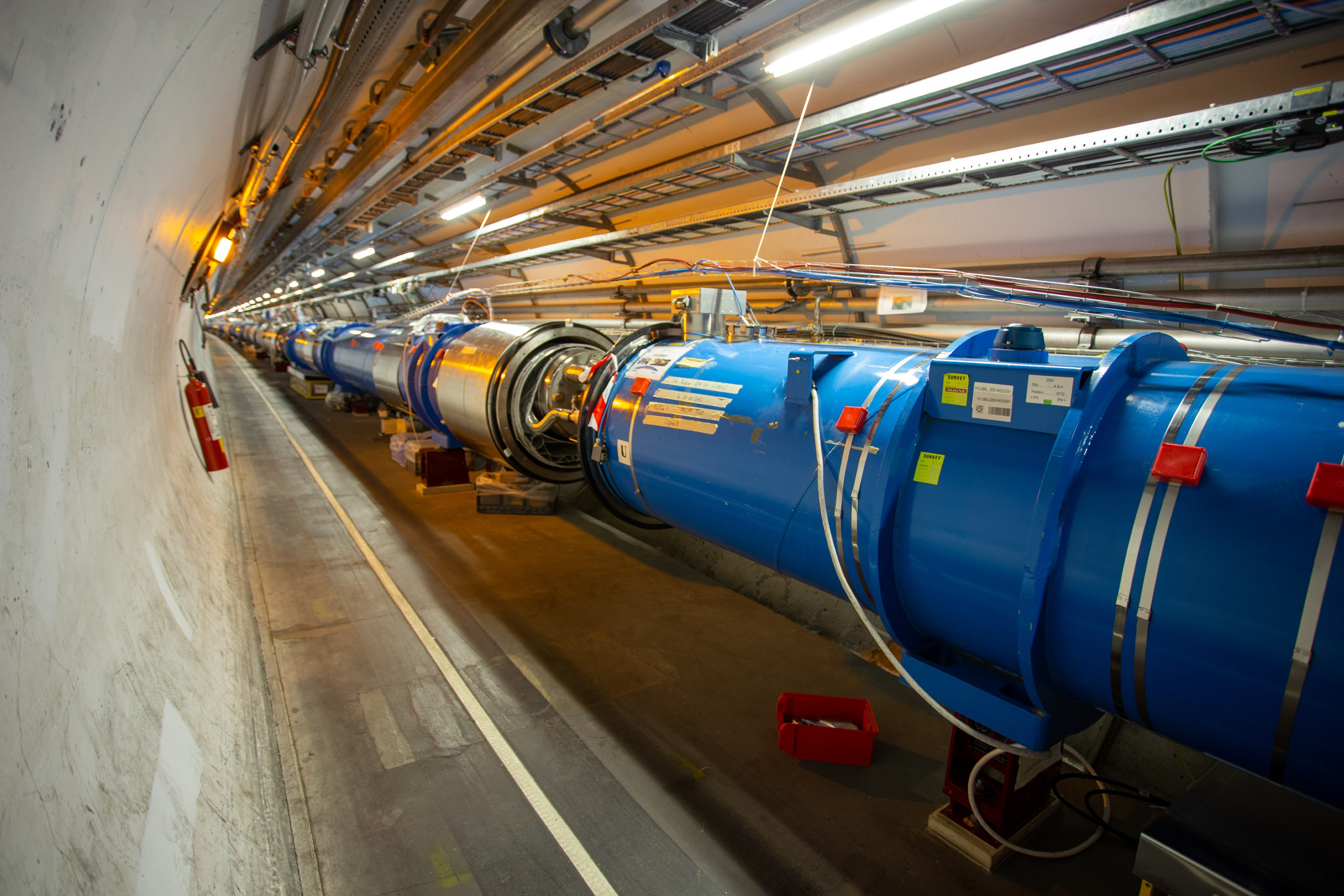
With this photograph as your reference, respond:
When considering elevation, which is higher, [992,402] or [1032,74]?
[1032,74]

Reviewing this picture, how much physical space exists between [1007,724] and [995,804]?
57cm

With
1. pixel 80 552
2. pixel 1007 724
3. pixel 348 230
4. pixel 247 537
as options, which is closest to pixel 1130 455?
pixel 1007 724

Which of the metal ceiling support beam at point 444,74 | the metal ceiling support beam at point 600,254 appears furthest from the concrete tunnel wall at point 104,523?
the metal ceiling support beam at point 600,254

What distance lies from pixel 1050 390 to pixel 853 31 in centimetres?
175

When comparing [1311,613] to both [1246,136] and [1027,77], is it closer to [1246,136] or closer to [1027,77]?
[1246,136]

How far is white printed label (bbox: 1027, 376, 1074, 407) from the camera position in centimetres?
146

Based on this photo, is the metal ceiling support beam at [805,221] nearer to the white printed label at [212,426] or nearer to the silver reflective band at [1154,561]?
the silver reflective band at [1154,561]

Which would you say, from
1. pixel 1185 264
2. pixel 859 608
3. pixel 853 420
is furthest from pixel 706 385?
pixel 1185 264

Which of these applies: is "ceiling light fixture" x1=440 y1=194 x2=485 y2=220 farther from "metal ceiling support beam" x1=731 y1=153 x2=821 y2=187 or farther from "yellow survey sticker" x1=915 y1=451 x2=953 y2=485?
"yellow survey sticker" x1=915 y1=451 x2=953 y2=485

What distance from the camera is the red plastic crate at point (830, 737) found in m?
2.36

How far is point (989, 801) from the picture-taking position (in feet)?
6.67

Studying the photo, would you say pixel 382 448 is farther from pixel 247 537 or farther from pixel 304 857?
pixel 304 857

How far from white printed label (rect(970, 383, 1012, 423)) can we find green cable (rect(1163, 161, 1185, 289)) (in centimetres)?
257

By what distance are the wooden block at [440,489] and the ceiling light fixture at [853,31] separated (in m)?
4.36
